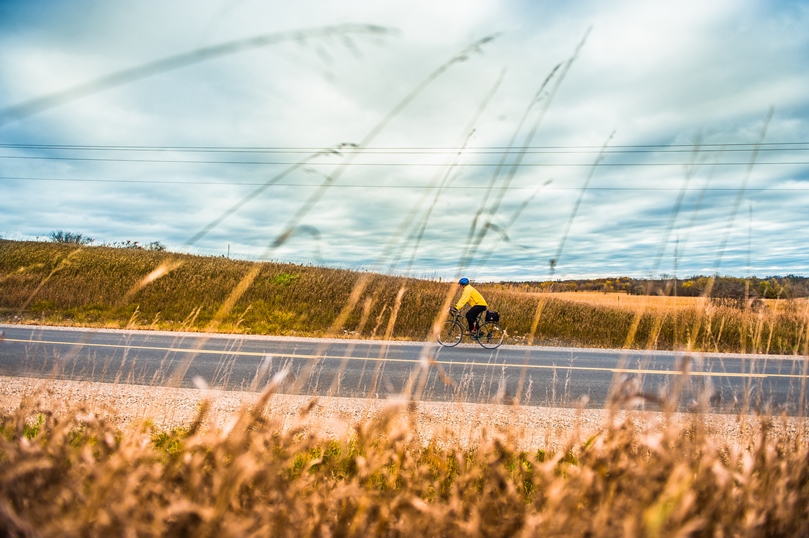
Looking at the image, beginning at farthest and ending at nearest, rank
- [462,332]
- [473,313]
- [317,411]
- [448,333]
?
[448,333]
[462,332]
[473,313]
[317,411]

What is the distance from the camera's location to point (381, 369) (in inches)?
373

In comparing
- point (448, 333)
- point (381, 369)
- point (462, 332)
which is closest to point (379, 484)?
point (381, 369)

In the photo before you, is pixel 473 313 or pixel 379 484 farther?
pixel 473 313

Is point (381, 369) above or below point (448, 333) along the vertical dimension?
below

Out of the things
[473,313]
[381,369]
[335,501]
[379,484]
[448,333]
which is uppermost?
[473,313]

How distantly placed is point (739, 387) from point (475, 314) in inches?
291

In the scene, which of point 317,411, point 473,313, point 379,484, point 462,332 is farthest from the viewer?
point 462,332

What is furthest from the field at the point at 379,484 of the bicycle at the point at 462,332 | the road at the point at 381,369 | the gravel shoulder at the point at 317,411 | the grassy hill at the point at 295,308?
the grassy hill at the point at 295,308

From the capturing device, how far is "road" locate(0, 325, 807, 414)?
6.84 m

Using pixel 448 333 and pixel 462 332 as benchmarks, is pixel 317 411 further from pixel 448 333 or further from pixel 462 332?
pixel 448 333

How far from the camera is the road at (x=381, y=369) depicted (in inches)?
269

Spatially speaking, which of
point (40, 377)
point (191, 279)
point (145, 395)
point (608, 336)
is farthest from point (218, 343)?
point (608, 336)

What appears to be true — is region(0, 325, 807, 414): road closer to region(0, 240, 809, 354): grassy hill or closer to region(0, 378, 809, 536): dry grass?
region(0, 378, 809, 536): dry grass

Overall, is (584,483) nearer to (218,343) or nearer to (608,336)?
(218,343)
